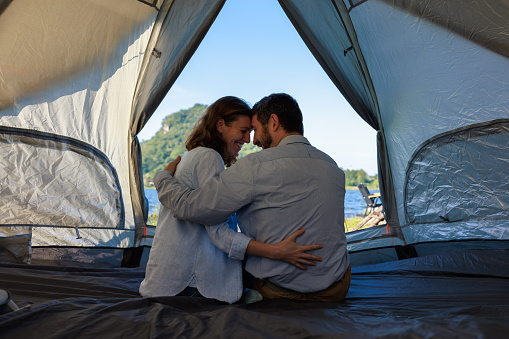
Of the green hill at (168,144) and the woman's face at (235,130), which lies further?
the green hill at (168,144)

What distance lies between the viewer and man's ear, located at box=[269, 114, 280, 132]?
1.80 m

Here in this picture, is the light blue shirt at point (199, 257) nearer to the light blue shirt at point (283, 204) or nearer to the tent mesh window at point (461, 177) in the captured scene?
the light blue shirt at point (283, 204)

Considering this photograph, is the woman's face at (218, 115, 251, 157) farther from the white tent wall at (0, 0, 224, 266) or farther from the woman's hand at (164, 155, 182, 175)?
the white tent wall at (0, 0, 224, 266)

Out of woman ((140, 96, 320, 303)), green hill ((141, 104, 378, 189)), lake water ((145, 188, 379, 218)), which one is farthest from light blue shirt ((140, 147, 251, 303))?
green hill ((141, 104, 378, 189))

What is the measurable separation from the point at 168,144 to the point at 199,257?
43.8m

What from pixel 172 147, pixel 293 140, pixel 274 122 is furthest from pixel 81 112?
pixel 172 147

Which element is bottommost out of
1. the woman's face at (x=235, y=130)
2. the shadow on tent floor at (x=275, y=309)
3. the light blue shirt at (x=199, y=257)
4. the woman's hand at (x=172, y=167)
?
the shadow on tent floor at (x=275, y=309)

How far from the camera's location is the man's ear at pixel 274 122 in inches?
70.9

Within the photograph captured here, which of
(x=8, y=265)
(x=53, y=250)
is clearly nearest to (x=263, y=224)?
(x=8, y=265)

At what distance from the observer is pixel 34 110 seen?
2.80 m

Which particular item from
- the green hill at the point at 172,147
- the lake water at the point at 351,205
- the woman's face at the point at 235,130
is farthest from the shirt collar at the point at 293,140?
the green hill at the point at 172,147

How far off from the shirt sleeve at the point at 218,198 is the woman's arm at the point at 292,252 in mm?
197

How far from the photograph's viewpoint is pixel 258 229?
1636 mm

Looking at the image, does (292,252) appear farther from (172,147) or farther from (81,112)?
(172,147)
